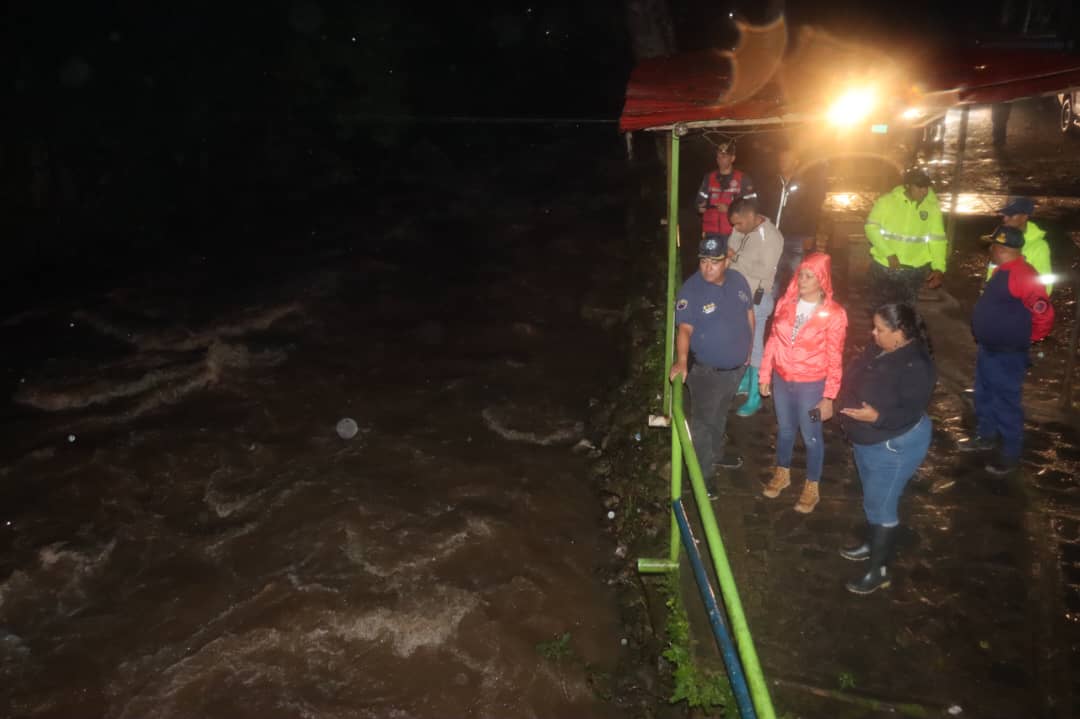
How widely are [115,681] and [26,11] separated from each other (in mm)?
14218

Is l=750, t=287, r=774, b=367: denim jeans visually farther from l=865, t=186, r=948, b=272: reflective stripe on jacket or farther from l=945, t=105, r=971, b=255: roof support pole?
l=945, t=105, r=971, b=255: roof support pole

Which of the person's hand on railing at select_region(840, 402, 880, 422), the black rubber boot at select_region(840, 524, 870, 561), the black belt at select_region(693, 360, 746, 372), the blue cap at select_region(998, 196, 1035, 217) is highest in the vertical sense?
the blue cap at select_region(998, 196, 1035, 217)

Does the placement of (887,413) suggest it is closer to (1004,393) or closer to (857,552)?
(857,552)

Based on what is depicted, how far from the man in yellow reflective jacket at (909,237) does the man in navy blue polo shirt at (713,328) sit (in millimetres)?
2024

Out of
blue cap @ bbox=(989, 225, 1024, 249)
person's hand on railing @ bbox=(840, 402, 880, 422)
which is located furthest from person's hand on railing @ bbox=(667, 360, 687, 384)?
blue cap @ bbox=(989, 225, 1024, 249)

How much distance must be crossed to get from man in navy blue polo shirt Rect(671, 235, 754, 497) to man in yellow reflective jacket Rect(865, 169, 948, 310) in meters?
2.02

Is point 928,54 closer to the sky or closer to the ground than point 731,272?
closer to the sky

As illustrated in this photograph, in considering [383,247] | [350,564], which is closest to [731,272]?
[350,564]

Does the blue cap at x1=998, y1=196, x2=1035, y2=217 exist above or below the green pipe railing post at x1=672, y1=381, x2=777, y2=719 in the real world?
above

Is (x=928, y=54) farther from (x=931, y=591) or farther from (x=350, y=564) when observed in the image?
(x=350, y=564)

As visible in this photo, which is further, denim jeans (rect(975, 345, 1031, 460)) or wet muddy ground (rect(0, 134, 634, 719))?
wet muddy ground (rect(0, 134, 634, 719))

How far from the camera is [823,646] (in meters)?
4.34

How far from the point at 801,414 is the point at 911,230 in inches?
90.8

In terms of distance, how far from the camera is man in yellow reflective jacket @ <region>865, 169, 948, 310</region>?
6.21 meters
